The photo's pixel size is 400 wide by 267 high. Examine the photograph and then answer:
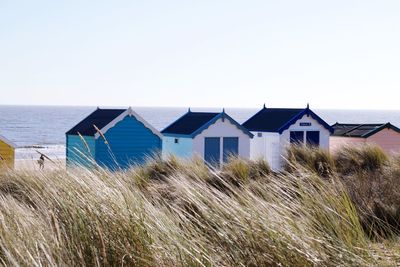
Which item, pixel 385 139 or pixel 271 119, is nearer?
pixel 385 139

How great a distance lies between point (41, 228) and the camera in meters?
4.76

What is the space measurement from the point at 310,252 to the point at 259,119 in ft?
61.1

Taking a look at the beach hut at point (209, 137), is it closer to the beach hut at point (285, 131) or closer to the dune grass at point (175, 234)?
the beach hut at point (285, 131)

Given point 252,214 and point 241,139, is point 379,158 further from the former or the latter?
point 252,214

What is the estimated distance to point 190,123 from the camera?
21109 millimetres

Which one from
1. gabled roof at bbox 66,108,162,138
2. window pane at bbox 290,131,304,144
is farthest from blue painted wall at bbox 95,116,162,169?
window pane at bbox 290,131,304,144

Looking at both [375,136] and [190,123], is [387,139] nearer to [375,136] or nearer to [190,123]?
[375,136]

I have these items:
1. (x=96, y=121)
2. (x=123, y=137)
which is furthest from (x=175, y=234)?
(x=96, y=121)

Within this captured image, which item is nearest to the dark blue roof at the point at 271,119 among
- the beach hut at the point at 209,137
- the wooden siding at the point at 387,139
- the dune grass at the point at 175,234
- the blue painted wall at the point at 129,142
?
the beach hut at the point at 209,137

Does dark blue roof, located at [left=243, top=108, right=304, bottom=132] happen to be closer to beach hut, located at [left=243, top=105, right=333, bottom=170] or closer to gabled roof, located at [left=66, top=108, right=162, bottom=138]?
beach hut, located at [left=243, top=105, right=333, bottom=170]

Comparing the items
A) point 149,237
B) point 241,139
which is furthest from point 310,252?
point 241,139

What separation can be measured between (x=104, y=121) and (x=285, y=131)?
17.8ft

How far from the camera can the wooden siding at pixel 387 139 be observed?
22.1 m

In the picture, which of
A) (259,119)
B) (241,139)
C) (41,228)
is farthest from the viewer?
(259,119)
